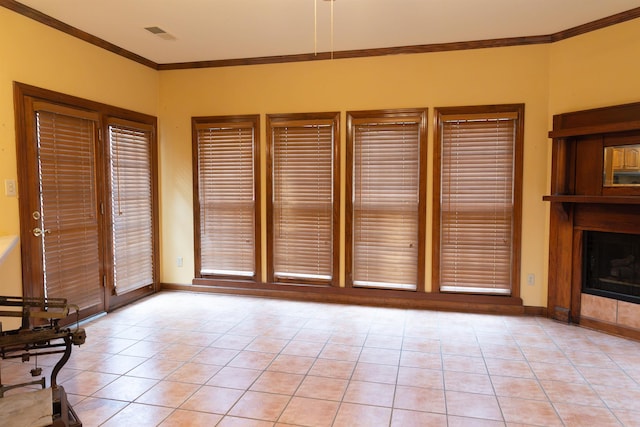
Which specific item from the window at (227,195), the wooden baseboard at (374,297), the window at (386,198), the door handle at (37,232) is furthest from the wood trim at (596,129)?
the door handle at (37,232)

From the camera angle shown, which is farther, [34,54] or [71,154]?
[71,154]

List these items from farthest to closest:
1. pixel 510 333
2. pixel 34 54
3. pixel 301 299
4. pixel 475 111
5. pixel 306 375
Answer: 1. pixel 301 299
2. pixel 475 111
3. pixel 510 333
4. pixel 34 54
5. pixel 306 375

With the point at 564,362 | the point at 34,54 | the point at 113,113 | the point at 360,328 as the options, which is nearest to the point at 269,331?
the point at 360,328

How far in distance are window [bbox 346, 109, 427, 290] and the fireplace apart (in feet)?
5.17

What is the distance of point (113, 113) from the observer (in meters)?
4.39

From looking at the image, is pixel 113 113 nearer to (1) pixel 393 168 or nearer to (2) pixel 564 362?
(1) pixel 393 168

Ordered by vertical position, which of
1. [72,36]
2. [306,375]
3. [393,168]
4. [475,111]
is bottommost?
[306,375]

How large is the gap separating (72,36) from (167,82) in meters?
1.31

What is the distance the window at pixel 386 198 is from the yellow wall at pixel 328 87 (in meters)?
0.14

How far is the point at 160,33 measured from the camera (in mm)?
4098

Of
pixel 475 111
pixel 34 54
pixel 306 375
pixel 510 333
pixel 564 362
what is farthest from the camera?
pixel 475 111

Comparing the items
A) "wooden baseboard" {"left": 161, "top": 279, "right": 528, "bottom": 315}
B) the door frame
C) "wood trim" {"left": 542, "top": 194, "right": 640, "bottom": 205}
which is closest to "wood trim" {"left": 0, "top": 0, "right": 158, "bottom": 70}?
the door frame

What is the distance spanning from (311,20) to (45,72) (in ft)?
7.92

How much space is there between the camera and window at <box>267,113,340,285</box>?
4.75 meters
